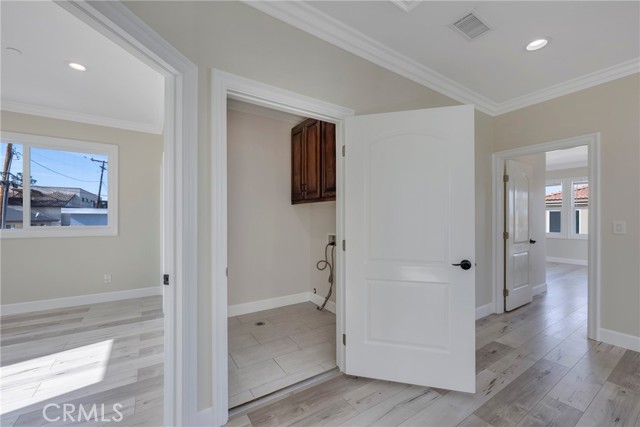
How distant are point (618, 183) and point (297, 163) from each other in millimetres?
3426

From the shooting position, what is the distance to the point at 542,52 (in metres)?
2.29

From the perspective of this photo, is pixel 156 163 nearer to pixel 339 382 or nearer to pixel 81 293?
pixel 81 293

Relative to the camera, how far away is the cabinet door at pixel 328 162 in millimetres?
2624

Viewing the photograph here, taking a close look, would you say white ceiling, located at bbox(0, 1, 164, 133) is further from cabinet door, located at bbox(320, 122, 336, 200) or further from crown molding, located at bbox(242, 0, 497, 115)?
cabinet door, located at bbox(320, 122, 336, 200)

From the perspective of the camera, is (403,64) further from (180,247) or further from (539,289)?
(539,289)

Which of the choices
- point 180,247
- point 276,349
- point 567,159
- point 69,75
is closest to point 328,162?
point 180,247

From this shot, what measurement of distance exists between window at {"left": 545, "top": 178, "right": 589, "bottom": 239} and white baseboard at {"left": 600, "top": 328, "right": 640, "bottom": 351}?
576 centimetres

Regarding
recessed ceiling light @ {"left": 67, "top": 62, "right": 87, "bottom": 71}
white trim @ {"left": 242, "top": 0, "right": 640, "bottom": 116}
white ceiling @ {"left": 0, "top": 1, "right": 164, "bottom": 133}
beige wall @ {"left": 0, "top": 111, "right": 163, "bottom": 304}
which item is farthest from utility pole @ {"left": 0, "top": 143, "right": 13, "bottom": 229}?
white trim @ {"left": 242, "top": 0, "right": 640, "bottom": 116}

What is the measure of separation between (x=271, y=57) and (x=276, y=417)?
2.38m

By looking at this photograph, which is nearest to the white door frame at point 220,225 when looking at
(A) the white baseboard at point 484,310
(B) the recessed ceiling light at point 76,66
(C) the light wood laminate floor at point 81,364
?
(C) the light wood laminate floor at point 81,364

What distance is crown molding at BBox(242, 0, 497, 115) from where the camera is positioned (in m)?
1.75

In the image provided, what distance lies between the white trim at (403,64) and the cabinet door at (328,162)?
0.74 meters

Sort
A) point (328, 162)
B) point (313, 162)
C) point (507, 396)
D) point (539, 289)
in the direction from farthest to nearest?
point (539, 289) → point (313, 162) → point (328, 162) → point (507, 396)

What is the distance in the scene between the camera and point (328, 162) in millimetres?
2725
